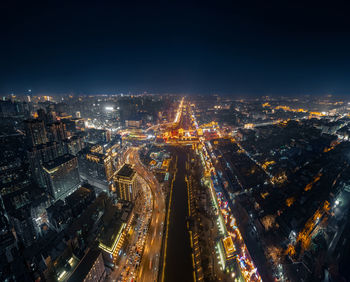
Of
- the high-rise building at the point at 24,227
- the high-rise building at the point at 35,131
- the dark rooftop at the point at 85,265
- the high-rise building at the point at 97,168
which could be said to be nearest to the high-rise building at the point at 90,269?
the dark rooftop at the point at 85,265

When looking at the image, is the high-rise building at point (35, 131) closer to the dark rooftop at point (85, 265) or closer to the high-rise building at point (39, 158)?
the high-rise building at point (39, 158)

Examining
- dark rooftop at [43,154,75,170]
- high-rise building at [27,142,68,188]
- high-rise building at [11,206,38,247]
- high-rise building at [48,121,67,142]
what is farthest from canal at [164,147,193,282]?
high-rise building at [48,121,67,142]

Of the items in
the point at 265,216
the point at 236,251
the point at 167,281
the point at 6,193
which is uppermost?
the point at 6,193

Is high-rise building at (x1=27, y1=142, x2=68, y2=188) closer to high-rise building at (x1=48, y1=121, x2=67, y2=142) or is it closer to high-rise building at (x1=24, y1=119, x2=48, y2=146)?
high-rise building at (x1=24, y1=119, x2=48, y2=146)

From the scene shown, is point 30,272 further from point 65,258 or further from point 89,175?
point 89,175

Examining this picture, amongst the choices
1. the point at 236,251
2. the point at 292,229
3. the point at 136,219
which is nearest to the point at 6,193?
the point at 136,219

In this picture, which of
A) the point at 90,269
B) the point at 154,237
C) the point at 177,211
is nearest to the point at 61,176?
the point at 90,269

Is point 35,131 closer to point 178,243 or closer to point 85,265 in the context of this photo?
point 85,265
